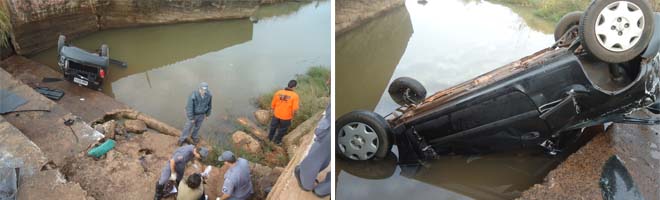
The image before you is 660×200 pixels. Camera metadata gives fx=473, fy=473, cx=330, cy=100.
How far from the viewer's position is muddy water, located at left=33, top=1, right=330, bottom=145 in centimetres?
239

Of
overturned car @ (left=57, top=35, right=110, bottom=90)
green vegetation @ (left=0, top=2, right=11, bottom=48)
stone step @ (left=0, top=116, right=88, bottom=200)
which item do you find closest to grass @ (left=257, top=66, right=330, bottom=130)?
overturned car @ (left=57, top=35, right=110, bottom=90)

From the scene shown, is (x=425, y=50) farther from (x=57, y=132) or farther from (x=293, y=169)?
(x=57, y=132)

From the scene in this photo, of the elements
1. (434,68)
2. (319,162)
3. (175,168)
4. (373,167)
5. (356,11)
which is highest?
(356,11)

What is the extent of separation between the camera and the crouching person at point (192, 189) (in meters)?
2.08

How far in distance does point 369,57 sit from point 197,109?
106 cm

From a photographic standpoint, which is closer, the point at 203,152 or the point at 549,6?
the point at 203,152

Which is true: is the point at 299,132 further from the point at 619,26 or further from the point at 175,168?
the point at 619,26

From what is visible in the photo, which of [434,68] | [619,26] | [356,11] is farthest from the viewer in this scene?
[434,68]

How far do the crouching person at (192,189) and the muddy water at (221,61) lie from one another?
339 mm

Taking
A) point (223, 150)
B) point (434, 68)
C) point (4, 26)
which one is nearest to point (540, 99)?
point (434, 68)

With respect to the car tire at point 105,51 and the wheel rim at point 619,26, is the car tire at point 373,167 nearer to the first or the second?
the wheel rim at point 619,26

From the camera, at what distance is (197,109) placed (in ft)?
7.72

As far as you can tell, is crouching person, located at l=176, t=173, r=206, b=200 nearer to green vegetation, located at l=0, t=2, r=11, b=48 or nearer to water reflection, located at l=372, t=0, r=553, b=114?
water reflection, located at l=372, t=0, r=553, b=114

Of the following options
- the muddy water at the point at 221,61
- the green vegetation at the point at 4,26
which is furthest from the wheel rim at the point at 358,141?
the green vegetation at the point at 4,26
